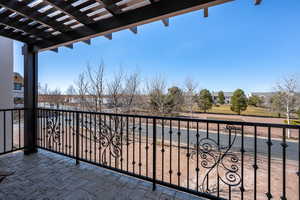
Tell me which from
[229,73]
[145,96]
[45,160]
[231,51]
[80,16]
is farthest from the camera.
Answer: [229,73]

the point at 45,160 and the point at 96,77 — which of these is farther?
the point at 96,77

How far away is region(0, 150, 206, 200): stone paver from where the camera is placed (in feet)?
5.43

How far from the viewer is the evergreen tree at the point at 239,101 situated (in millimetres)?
18712

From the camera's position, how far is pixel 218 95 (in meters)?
25.2

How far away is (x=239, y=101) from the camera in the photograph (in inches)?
741

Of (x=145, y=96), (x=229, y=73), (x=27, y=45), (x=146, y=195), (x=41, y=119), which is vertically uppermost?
(x=229, y=73)

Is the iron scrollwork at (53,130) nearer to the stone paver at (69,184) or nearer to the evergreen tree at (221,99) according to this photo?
the stone paver at (69,184)

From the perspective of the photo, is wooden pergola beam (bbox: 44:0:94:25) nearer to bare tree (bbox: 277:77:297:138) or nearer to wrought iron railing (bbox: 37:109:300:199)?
wrought iron railing (bbox: 37:109:300:199)

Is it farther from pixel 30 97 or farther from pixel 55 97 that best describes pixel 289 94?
pixel 55 97

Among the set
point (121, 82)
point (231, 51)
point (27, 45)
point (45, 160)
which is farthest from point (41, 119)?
point (231, 51)

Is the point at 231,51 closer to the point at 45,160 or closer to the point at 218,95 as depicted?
the point at 218,95

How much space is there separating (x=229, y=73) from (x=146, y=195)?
17.4 metres

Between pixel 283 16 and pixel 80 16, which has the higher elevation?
pixel 283 16

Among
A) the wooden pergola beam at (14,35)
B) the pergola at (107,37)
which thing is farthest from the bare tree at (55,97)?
the wooden pergola beam at (14,35)
